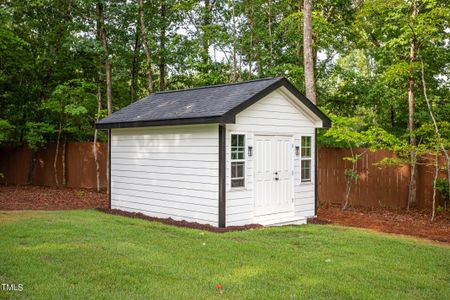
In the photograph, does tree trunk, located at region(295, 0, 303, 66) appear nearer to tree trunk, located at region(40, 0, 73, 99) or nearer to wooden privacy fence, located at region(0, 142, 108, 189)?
wooden privacy fence, located at region(0, 142, 108, 189)

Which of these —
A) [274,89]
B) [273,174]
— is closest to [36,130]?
[273,174]

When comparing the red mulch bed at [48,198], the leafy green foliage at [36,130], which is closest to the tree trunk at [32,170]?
the red mulch bed at [48,198]

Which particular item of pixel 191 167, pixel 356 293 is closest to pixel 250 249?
pixel 356 293

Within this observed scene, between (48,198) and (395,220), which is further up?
(48,198)

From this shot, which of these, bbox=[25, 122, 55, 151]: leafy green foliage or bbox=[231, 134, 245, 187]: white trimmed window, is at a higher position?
bbox=[25, 122, 55, 151]: leafy green foliage

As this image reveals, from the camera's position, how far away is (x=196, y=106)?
952 cm

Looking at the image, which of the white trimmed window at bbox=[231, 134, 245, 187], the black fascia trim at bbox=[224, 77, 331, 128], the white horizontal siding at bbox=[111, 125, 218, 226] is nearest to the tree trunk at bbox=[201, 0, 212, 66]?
the white horizontal siding at bbox=[111, 125, 218, 226]

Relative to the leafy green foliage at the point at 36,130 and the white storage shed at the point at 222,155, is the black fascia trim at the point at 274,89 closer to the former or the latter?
the white storage shed at the point at 222,155

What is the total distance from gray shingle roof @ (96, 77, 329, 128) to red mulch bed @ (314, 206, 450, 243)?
3.11m

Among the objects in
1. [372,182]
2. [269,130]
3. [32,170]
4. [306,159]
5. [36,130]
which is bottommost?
[372,182]

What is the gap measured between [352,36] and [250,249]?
13.0m

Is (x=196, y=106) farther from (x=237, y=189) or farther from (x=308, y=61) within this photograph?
(x=308, y=61)

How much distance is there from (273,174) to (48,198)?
8090 mm

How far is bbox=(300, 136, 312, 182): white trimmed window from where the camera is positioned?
34.8 ft
